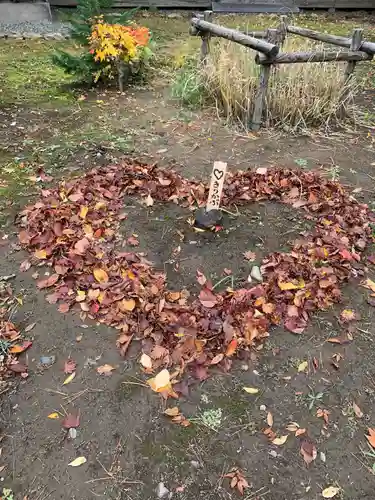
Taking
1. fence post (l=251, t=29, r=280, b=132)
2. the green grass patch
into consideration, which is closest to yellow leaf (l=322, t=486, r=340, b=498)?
fence post (l=251, t=29, r=280, b=132)

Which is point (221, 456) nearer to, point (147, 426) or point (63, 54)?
point (147, 426)

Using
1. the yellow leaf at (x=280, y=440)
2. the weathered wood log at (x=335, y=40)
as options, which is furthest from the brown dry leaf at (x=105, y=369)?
the weathered wood log at (x=335, y=40)

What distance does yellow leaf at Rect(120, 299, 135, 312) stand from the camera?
263 cm

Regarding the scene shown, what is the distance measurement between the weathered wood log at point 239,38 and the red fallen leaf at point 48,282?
2.99 m

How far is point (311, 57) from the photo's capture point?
4625mm

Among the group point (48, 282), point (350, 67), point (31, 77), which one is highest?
point (350, 67)

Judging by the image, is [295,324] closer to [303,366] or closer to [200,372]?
[303,366]

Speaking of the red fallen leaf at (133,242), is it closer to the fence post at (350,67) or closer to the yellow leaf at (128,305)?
the yellow leaf at (128,305)

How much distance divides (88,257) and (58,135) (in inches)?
87.4

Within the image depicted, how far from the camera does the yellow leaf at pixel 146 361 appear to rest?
238 cm

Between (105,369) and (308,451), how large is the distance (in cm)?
105

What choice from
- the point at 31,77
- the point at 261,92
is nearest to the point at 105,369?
the point at 261,92

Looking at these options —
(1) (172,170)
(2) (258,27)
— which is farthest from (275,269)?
(2) (258,27)

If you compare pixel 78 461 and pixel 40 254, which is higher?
pixel 40 254
